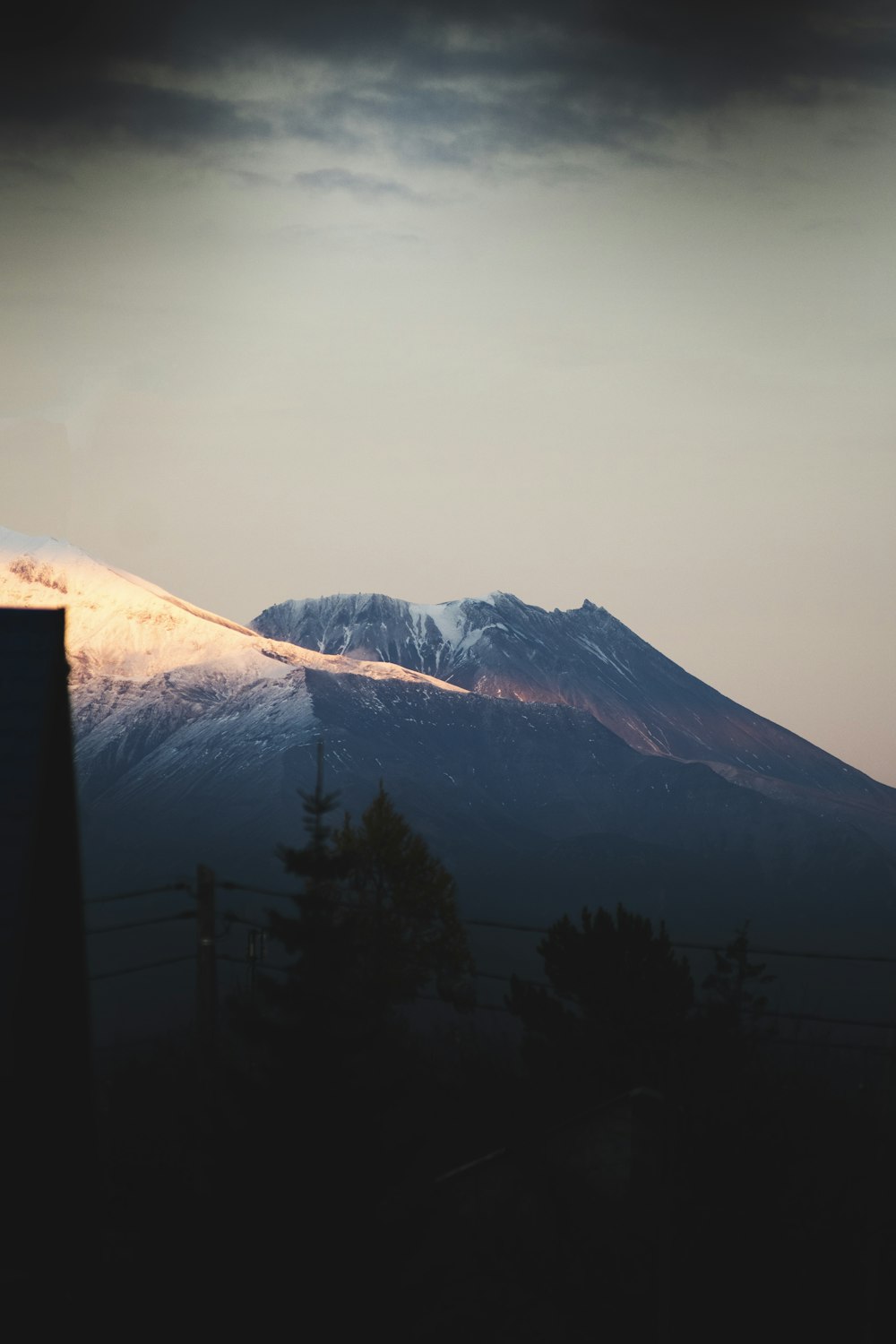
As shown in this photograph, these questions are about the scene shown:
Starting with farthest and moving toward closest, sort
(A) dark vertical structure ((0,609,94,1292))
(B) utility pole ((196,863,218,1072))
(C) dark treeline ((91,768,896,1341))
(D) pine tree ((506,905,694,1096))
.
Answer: (D) pine tree ((506,905,694,1096)), (B) utility pole ((196,863,218,1072)), (C) dark treeline ((91,768,896,1341)), (A) dark vertical structure ((0,609,94,1292))

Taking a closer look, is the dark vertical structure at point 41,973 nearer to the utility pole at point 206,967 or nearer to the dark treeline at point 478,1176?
the dark treeline at point 478,1176

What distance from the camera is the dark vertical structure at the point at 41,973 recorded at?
8.24 meters

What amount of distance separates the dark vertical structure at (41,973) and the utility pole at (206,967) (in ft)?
34.8

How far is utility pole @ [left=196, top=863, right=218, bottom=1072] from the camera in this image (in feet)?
68.3

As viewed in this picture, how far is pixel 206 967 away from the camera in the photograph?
2117 cm

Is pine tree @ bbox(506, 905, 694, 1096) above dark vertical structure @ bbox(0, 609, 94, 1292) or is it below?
below

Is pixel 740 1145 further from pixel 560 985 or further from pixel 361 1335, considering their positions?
Answer: pixel 560 985

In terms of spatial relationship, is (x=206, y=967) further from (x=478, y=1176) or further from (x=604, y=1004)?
(x=604, y=1004)

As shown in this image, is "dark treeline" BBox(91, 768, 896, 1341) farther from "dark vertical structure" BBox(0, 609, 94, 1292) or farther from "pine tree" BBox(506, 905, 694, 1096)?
"dark vertical structure" BBox(0, 609, 94, 1292)

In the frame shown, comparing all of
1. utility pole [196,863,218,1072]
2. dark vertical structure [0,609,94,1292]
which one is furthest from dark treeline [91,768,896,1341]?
dark vertical structure [0,609,94,1292]

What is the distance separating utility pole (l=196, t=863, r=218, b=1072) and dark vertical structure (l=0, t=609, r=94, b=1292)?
10.6 metres

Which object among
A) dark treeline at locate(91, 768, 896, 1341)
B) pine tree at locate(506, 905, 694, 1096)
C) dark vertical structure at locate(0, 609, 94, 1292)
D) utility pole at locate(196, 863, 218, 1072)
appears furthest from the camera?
pine tree at locate(506, 905, 694, 1096)

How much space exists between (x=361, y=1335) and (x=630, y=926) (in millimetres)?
37043

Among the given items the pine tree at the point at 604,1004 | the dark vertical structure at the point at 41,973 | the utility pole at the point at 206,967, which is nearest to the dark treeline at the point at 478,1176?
the pine tree at the point at 604,1004
